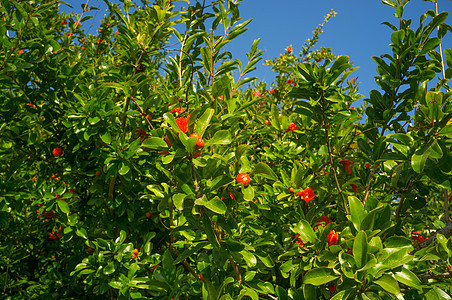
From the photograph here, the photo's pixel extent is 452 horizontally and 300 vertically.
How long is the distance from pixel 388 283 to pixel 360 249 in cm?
12

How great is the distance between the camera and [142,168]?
71.9 inches

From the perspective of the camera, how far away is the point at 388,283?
93 centimetres

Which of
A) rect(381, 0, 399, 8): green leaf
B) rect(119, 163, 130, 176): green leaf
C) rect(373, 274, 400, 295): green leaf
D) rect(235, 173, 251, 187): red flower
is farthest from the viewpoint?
rect(119, 163, 130, 176): green leaf

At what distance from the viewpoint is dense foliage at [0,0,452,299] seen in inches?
43.7

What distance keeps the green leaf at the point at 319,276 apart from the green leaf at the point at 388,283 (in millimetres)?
142

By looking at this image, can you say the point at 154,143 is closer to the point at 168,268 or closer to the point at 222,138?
the point at 222,138

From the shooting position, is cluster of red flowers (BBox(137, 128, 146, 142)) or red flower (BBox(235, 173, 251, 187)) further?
cluster of red flowers (BBox(137, 128, 146, 142))

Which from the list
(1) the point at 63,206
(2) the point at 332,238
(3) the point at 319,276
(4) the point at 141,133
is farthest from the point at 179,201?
(1) the point at 63,206

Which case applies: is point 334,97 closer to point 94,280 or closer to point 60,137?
point 94,280

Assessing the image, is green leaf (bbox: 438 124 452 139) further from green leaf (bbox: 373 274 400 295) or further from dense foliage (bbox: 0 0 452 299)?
green leaf (bbox: 373 274 400 295)

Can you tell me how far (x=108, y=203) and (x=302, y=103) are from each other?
4.05ft

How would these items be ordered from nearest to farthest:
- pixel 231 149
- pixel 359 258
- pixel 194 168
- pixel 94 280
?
pixel 359 258, pixel 194 168, pixel 231 149, pixel 94 280

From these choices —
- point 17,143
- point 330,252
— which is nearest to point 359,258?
point 330,252

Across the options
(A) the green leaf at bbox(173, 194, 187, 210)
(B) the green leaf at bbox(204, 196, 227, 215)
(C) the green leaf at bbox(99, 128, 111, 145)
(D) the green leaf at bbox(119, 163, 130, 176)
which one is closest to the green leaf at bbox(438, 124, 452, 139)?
(B) the green leaf at bbox(204, 196, 227, 215)
